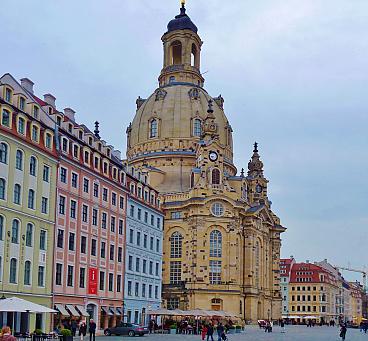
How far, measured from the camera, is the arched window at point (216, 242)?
11969 cm

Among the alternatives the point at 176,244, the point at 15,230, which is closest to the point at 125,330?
the point at 15,230

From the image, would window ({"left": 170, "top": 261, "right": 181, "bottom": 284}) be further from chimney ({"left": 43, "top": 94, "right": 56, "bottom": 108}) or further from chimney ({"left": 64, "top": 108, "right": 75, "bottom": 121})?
chimney ({"left": 43, "top": 94, "right": 56, "bottom": 108})

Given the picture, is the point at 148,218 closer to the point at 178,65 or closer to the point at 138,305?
the point at 138,305

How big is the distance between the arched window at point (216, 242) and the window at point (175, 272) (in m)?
6.38

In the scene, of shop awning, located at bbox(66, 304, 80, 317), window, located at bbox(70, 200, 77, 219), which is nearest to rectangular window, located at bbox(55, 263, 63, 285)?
shop awning, located at bbox(66, 304, 80, 317)

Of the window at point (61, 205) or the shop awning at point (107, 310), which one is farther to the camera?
the shop awning at point (107, 310)

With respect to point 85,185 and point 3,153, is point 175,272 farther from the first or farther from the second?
point 3,153

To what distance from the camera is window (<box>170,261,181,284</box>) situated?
11888 cm

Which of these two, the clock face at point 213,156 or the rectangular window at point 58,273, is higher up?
the clock face at point 213,156

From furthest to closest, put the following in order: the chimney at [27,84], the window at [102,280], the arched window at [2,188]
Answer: the window at [102,280], the chimney at [27,84], the arched window at [2,188]

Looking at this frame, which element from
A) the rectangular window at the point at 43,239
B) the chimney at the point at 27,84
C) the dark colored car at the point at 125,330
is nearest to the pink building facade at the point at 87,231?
the rectangular window at the point at 43,239

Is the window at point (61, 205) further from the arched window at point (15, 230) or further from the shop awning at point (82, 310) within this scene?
the shop awning at point (82, 310)

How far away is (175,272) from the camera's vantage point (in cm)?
11969

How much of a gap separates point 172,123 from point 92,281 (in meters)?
71.6
